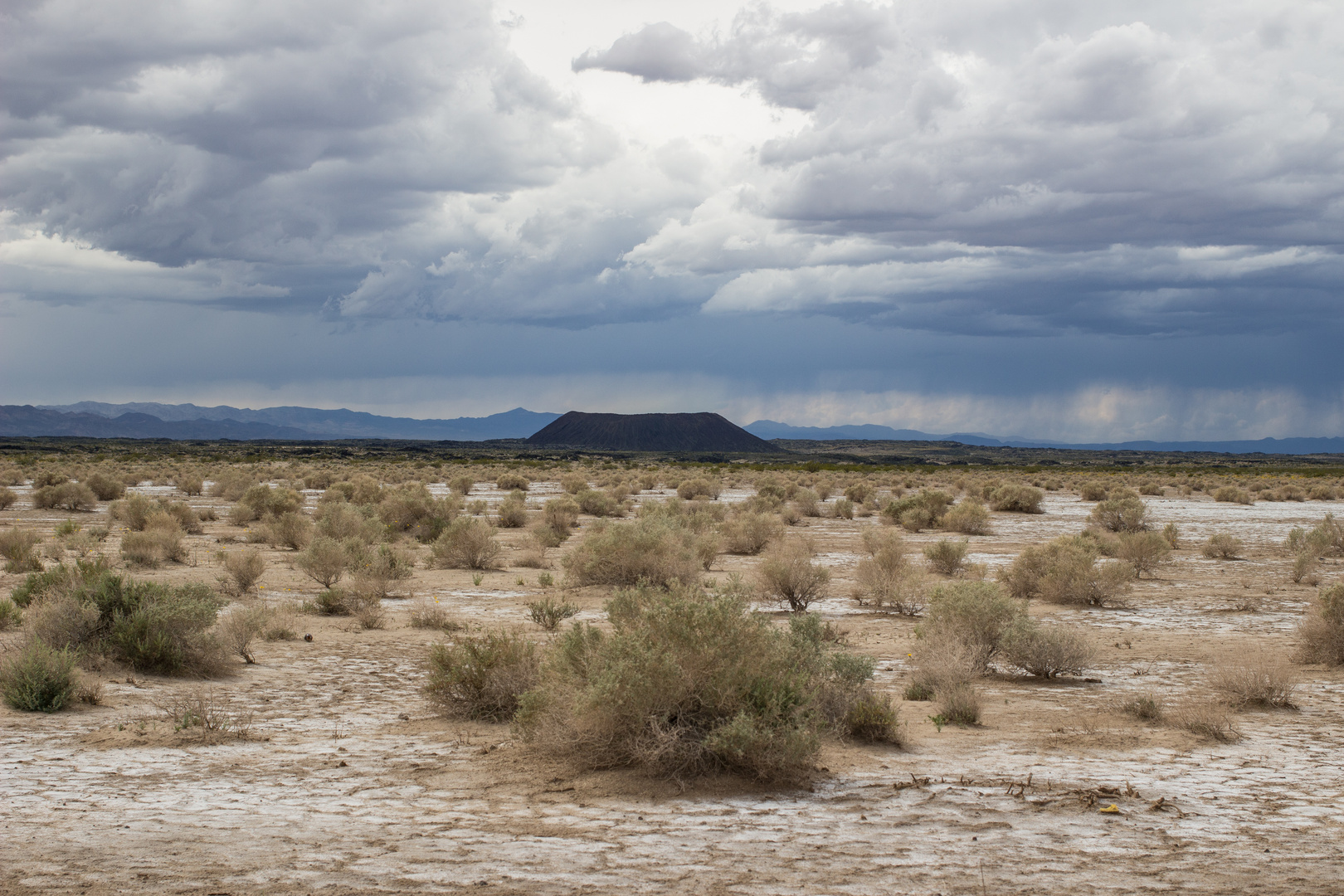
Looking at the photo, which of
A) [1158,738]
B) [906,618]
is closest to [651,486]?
[906,618]

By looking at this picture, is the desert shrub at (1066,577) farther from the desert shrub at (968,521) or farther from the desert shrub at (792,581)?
the desert shrub at (968,521)

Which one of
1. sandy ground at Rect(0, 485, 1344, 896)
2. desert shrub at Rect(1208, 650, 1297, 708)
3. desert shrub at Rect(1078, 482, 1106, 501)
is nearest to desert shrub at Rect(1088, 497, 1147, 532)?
desert shrub at Rect(1078, 482, 1106, 501)

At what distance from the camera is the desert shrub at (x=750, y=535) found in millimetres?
25625

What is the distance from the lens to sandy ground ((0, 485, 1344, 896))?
577 centimetres

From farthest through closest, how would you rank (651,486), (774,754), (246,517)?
1. (651,486)
2. (246,517)
3. (774,754)

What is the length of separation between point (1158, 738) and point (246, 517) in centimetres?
2759

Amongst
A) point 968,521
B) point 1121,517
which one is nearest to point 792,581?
point 968,521

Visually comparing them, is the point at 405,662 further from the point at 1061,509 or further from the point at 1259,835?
the point at 1061,509

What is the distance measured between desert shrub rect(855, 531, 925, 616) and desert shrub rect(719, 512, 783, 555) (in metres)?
5.93

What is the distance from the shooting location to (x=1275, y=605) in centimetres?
1773

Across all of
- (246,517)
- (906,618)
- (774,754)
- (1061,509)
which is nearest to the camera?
(774,754)

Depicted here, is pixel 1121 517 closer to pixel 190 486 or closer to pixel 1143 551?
pixel 1143 551

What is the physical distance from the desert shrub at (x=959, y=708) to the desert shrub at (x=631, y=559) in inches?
353

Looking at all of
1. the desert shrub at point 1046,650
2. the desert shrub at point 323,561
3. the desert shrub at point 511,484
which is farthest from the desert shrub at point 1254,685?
the desert shrub at point 511,484
